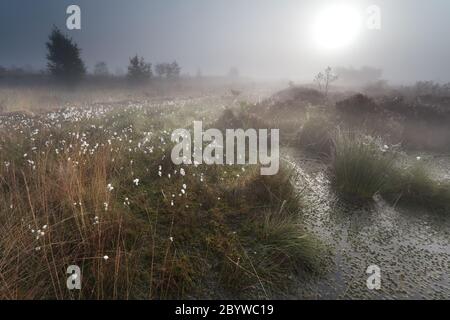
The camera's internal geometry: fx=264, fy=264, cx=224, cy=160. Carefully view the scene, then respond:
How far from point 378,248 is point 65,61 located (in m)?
35.0

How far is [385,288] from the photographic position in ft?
8.09

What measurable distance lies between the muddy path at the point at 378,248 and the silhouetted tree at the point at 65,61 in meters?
33.1

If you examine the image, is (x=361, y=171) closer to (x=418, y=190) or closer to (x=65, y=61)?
(x=418, y=190)

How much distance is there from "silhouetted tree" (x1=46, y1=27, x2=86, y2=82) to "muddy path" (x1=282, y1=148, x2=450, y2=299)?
33061 mm

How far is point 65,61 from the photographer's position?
96.7 ft

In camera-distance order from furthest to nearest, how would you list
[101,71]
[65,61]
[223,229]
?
[101,71] < [65,61] < [223,229]

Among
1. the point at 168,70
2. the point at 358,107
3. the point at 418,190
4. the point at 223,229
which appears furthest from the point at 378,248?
the point at 168,70

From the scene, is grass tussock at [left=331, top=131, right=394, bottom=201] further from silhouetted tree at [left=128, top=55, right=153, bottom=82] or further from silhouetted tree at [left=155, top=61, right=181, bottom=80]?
silhouetted tree at [left=155, top=61, right=181, bottom=80]

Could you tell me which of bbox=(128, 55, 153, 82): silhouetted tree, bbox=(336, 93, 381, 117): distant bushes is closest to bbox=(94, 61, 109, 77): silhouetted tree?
bbox=(128, 55, 153, 82): silhouetted tree
